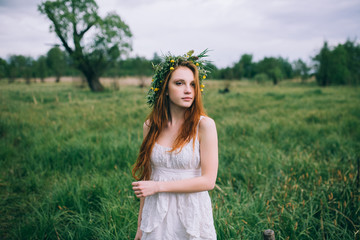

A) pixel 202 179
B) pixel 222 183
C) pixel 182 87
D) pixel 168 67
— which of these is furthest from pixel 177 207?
pixel 222 183

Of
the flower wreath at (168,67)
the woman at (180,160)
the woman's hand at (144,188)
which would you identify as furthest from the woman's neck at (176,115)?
the woman's hand at (144,188)

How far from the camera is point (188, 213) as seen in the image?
134 centimetres

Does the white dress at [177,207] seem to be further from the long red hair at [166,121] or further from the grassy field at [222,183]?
the grassy field at [222,183]

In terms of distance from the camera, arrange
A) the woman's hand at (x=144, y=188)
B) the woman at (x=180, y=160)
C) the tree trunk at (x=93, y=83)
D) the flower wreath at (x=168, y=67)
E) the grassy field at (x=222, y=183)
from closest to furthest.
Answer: the woman's hand at (x=144, y=188) → the woman at (x=180, y=160) → the flower wreath at (x=168, y=67) → the grassy field at (x=222, y=183) → the tree trunk at (x=93, y=83)

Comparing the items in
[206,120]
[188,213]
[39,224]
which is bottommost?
[39,224]

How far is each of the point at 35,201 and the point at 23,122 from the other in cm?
433

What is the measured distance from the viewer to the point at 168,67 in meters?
1.47

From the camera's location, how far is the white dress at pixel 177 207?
1.33 metres

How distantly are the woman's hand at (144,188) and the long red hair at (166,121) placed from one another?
0.80ft

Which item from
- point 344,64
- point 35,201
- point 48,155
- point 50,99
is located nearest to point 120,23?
point 50,99

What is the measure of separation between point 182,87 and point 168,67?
205 millimetres

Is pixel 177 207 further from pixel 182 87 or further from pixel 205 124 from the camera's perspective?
pixel 182 87

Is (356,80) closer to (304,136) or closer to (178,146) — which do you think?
(304,136)

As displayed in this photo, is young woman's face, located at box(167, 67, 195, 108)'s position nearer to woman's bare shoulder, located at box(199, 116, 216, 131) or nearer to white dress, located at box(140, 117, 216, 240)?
woman's bare shoulder, located at box(199, 116, 216, 131)
